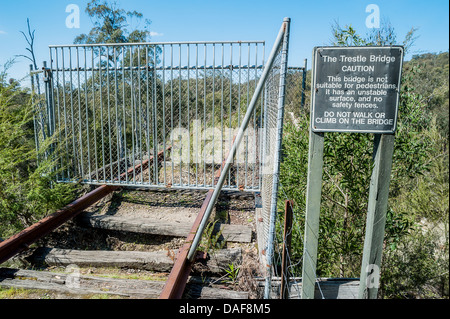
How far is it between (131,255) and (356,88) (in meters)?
3.22

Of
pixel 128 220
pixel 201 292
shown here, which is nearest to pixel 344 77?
pixel 201 292

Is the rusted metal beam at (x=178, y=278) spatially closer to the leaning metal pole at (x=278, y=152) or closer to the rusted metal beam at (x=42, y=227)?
the leaning metal pole at (x=278, y=152)

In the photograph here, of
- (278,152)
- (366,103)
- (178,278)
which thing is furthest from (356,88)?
(178,278)

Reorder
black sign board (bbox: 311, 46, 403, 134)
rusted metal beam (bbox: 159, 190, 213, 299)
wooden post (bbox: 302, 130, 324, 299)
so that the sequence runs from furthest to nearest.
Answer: rusted metal beam (bbox: 159, 190, 213, 299) < wooden post (bbox: 302, 130, 324, 299) < black sign board (bbox: 311, 46, 403, 134)

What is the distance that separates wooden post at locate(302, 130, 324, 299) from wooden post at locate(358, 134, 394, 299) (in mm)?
423

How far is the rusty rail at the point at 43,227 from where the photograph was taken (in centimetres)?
384

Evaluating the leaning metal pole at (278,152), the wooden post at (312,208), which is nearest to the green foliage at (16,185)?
the leaning metal pole at (278,152)

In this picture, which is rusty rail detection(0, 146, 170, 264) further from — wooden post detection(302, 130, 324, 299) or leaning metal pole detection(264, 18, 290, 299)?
wooden post detection(302, 130, 324, 299)

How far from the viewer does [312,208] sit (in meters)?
2.72

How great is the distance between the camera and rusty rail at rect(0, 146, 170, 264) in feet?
12.6

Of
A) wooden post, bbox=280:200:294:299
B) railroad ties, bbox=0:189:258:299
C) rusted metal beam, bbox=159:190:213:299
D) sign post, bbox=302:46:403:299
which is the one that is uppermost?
sign post, bbox=302:46:403:299

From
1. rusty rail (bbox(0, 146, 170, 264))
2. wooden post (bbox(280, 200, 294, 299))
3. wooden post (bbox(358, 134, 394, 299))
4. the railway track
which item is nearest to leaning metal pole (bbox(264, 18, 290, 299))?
wooden post (bbox(280, 200, 294, 299))

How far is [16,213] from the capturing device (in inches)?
183

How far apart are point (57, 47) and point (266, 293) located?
5.59 meters
